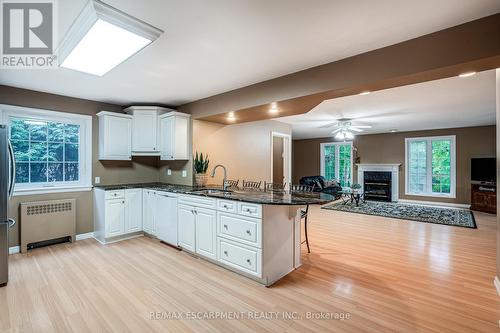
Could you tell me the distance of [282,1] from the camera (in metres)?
1.65

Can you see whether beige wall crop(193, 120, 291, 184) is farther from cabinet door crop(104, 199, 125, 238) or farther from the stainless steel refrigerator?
the stainless steel refrigerator

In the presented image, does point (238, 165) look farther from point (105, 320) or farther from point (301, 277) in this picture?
point (105, 320)

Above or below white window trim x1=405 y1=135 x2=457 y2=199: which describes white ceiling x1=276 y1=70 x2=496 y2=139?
above

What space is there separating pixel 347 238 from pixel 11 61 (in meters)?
5.26

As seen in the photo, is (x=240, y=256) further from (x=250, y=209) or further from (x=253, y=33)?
(x=253, y=33)

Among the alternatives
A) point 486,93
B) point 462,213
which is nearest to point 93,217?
point 486,93

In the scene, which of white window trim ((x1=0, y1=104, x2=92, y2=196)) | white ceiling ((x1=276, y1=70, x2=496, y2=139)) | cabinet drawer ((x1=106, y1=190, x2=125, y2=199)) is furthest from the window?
white window trim ((x1=0, y1=104, x2=92, y2=196))

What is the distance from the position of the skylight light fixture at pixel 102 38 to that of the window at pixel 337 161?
864 cm

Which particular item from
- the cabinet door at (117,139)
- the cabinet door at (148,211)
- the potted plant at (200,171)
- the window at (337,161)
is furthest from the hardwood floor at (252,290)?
the window at (337,161)

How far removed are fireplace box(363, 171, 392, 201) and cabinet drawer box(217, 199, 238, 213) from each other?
7.53 meters

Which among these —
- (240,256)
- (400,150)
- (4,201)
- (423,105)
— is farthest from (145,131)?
(400,150)

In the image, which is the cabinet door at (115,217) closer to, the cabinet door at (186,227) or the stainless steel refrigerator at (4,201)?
the cabinet door at (186,227)

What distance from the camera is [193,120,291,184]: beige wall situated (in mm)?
4533

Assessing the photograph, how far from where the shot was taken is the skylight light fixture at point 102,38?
5.65 ft
